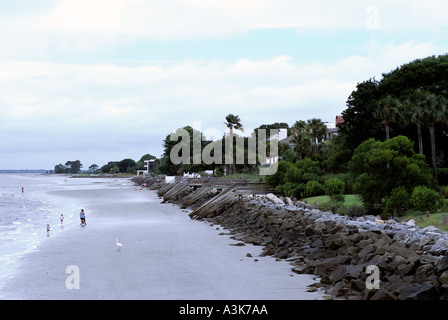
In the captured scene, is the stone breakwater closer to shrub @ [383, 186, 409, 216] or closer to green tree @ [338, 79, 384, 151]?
shrub @ [383, 186, 409, 216]

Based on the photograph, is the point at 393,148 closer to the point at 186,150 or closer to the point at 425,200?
the point at 425,200

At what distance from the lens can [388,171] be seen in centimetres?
2459

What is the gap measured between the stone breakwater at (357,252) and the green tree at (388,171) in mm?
3288

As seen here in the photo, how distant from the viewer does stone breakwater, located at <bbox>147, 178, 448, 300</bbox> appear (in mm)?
11203

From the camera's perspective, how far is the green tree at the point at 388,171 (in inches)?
948

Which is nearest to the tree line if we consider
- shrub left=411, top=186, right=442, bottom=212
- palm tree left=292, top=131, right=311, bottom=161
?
shrub left=411, top=186, right=442, bottom=212

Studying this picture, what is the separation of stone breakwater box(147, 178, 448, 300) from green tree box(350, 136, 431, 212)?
3.29 metres

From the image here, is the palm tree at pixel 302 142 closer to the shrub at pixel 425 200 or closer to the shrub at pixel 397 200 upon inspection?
the shrub at pixel 397 200

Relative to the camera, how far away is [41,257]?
18969mm

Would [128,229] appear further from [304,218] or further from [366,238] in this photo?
[366,238]

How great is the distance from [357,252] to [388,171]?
10.9m

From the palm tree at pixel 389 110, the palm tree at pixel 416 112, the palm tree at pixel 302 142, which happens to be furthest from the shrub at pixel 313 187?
the palm tree at pixel 302 142

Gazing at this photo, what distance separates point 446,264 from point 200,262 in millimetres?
9286

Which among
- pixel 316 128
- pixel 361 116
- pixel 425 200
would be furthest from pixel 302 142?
pixel 425 200
